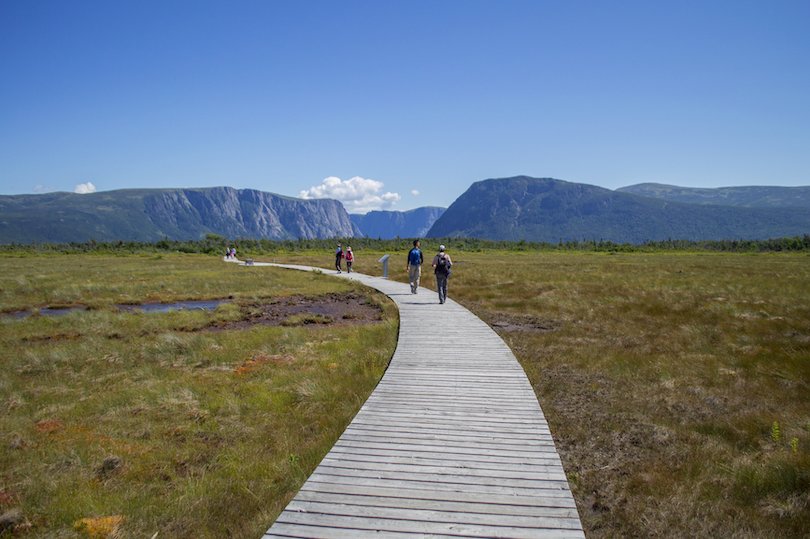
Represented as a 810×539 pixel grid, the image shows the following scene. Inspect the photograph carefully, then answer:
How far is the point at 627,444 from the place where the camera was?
742 cm

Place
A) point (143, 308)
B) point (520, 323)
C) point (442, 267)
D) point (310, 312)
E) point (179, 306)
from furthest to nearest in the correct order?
point (179, 306)
point (143, 308)
point (310, 312)
point (442, 267)
point (520, 323)

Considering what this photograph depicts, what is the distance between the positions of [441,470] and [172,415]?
5755mm

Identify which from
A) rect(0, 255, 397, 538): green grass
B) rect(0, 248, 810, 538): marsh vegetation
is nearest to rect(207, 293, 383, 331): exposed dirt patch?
rect(0, 248, 810, 538): marsh vegetation

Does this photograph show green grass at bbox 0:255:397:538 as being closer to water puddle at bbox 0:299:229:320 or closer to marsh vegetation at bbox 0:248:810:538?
marsh vegetation at bbox 0:248:810:538

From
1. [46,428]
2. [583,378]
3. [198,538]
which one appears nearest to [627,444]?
[583,378]

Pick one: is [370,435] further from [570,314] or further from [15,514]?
[570,314]

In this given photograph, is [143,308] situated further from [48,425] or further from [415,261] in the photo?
[48,425]

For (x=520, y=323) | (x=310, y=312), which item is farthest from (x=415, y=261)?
(x=520, y=323)

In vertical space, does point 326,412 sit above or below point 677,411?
below

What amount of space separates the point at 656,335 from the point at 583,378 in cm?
649

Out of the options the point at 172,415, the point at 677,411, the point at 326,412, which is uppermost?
the point at 677,411

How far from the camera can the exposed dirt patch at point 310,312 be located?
19.1 meters

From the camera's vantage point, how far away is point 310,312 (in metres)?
21.6

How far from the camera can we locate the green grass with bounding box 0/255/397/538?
5.89 m
